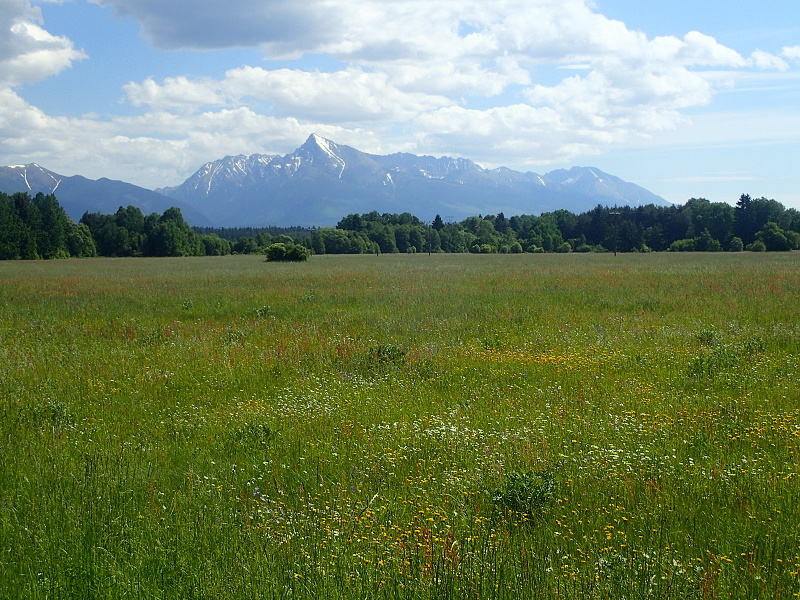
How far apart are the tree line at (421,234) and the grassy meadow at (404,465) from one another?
8644cm

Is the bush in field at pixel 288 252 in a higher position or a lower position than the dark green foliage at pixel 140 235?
lower

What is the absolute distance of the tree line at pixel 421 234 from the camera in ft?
355

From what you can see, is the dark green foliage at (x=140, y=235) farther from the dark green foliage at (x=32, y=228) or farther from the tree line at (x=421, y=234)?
the dark green foliage at (x=32, y=228)

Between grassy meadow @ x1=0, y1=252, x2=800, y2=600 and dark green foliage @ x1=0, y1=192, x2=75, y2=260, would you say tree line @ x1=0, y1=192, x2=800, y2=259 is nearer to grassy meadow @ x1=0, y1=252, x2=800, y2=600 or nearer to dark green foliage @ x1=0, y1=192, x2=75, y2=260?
dark green foliage @ x1=0, y1=192, x2=75, y2=260

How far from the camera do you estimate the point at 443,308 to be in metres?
21.2

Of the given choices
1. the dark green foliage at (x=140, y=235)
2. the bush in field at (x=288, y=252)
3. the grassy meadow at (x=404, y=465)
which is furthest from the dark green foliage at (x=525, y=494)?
the dark green foliage at (x=140, y=235)

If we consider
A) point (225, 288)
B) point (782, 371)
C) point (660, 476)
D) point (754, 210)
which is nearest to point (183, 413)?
point (660, 476)

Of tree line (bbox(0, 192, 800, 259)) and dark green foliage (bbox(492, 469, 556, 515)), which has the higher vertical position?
tree line (bbox(0, 192, 800, 259))

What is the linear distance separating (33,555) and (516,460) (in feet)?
16.4

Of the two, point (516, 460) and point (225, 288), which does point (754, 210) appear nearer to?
point (225, 288)

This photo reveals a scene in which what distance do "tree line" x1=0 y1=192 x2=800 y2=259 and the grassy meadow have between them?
284 feet

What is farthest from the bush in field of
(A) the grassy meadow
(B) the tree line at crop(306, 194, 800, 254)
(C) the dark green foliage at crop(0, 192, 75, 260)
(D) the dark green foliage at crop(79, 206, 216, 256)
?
(A) the grassy meadow

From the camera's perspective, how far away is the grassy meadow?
456 cm

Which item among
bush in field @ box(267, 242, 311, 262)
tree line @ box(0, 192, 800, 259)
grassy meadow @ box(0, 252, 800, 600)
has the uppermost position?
tree line @ box(0, 192, 800, 259)
